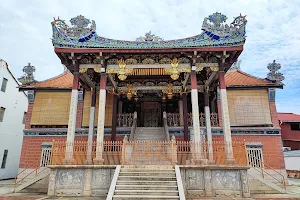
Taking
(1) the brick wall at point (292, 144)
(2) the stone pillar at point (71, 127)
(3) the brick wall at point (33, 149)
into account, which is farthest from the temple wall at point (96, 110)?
(1) the brick wall at point (292, 144)

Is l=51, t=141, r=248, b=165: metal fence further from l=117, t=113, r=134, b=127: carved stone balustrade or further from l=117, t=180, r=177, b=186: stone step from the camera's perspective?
l=117, t=113, r=134, b=127: carved stone balustrade

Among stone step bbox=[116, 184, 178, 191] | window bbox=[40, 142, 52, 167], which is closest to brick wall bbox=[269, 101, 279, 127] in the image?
stone step bbox=[116, 184, 178, 191]

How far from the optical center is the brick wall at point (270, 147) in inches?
627

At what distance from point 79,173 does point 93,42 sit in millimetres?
6586

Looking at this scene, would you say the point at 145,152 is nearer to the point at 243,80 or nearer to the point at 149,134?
the point at 149,134

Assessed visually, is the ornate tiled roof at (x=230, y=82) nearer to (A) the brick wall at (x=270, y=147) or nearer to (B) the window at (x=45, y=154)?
(A) the brick wall at (x=270, y=147)

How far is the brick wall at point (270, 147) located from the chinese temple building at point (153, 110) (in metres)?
0.07

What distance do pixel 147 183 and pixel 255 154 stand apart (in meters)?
10.4

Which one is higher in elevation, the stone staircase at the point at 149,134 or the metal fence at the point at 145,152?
the stone staircase at the point at 149,134

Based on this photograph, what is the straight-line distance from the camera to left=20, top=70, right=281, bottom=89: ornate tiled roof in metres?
17.4

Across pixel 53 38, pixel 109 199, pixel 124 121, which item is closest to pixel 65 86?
pixel 124 121

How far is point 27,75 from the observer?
59.5 feet

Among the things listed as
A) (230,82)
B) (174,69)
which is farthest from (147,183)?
(230,82)

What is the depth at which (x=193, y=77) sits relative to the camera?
12578 mm
